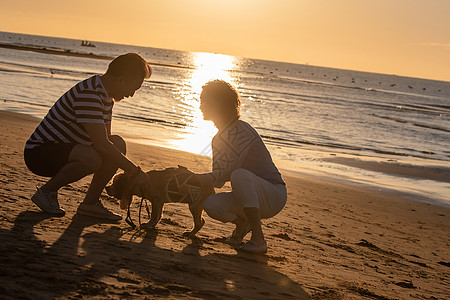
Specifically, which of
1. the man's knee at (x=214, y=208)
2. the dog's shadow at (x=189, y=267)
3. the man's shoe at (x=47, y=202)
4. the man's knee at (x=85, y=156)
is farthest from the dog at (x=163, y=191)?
the man's shoe at (x=47, y=202)

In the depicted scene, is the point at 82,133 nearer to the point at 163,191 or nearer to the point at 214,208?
the point at 163,191

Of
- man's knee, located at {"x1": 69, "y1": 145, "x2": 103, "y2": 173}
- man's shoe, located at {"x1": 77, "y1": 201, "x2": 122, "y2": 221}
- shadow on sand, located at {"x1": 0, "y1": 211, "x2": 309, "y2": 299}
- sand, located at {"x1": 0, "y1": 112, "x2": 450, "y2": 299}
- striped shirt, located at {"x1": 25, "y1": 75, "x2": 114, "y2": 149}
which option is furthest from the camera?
man's shoe, located at {"x1": 77, "y1": 201, "x2": 122, "y2": 221}

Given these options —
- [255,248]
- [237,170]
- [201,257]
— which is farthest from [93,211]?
[255,248]

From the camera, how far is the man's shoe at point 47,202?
4.86 meters

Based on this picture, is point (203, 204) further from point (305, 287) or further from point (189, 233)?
point (305, 287)

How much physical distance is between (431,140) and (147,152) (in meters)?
19.2

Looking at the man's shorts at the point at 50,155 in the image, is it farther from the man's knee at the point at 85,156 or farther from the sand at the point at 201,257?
the sand at the point at 201,257

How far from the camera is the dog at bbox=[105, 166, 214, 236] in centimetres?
496

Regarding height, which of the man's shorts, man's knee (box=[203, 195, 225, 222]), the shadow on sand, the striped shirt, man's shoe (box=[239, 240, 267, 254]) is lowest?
the shadow on sand

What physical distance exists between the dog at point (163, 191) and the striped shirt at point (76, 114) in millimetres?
601

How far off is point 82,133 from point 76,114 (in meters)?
0.22

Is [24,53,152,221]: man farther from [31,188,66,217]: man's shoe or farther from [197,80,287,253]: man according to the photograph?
[197,80,287,253]: man

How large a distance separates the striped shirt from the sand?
2.52 feet

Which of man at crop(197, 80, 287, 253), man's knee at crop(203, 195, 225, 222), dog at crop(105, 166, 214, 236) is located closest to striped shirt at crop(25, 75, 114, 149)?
dog at crop(105, 166, 214, 236)
